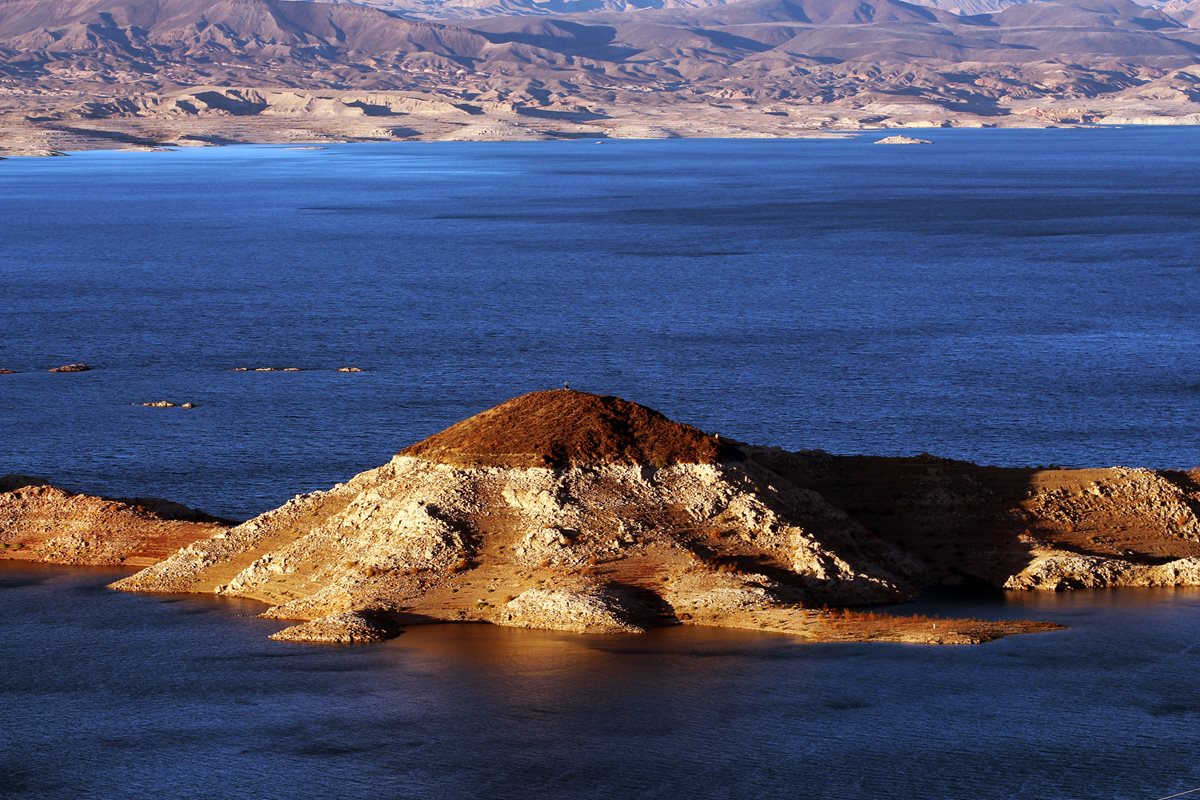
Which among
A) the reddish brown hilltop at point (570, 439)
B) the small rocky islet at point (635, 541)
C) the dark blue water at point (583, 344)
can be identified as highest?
the reddish brown hilltop at point (570, 439)

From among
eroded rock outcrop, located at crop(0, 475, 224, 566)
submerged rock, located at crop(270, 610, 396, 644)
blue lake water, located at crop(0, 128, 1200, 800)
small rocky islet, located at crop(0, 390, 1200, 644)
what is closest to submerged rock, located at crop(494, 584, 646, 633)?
small rocky islet, located at crop(0, 390, 1200, 644)

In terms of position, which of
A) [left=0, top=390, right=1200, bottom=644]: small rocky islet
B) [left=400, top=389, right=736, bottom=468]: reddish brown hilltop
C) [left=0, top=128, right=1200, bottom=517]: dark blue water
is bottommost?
[left=0, top=128, right=1200, bottom=517]: dark blue water

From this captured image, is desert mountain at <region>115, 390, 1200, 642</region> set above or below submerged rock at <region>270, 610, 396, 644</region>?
above

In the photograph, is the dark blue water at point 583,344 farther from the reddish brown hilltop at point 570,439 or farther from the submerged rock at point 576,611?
the submerged rock at point 576,611

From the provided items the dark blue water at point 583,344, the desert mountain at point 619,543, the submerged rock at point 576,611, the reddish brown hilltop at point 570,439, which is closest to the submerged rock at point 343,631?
the desert mountain at point 619,543

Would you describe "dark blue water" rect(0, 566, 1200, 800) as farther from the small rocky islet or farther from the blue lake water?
the small rocky islet

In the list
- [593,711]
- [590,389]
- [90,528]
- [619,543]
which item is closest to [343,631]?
[619,543]

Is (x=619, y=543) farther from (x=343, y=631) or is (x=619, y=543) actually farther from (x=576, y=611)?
(x=343, y=631)
